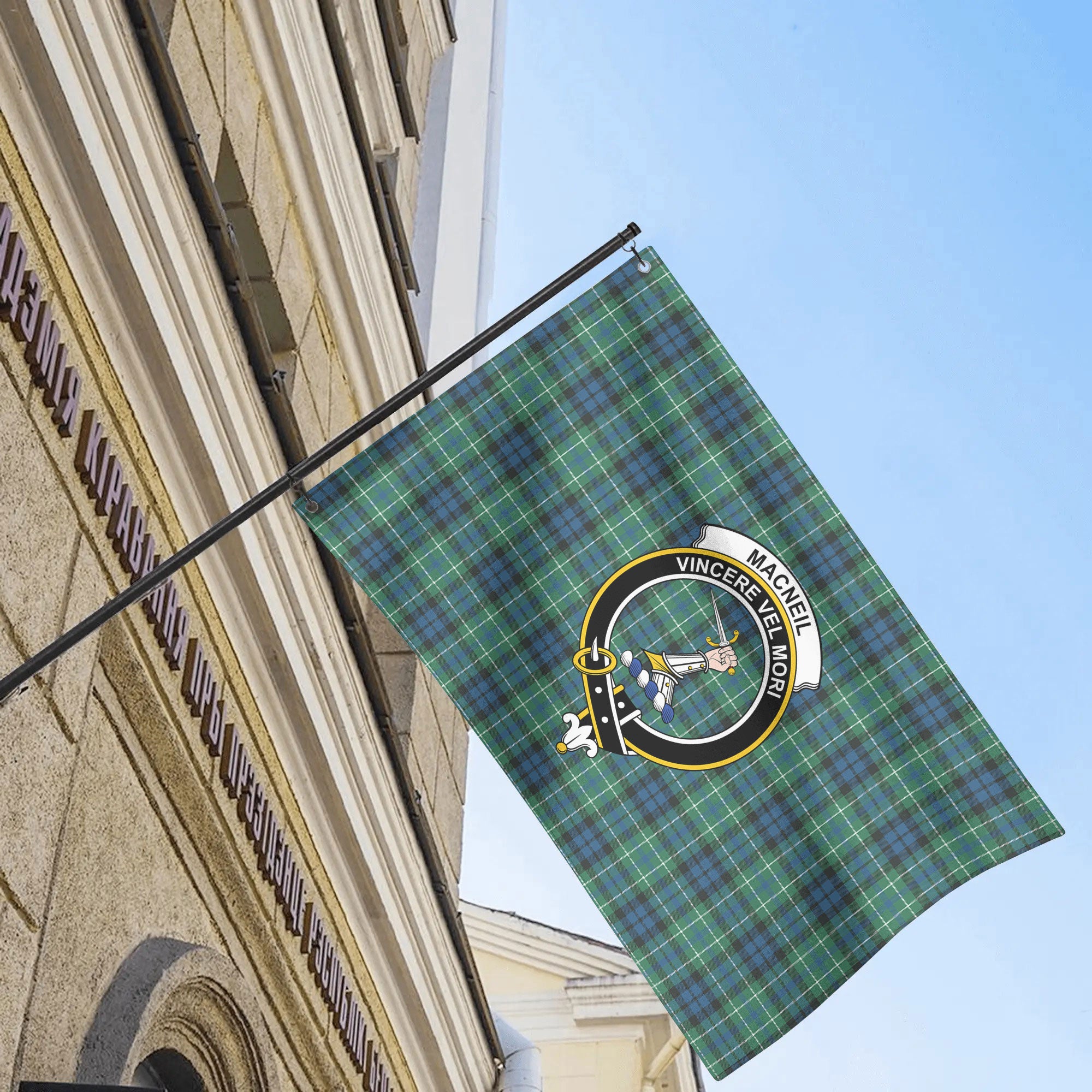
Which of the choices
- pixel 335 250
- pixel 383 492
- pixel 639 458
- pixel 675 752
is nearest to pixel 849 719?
pixel 675 752

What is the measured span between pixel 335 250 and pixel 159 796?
343 centimetres

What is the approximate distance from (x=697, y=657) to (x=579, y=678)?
0.40 m

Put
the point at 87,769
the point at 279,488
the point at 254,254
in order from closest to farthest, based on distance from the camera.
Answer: the point at 279,488
the point at 87,769
the point at 254,254

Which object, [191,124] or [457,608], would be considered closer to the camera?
[457,608]

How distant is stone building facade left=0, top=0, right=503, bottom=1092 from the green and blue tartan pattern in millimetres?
940

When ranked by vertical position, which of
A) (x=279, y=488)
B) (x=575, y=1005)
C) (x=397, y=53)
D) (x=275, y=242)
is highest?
(x=397, y=53)

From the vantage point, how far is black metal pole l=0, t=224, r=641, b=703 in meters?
4.30

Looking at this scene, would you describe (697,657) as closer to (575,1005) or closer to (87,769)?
(87,769)

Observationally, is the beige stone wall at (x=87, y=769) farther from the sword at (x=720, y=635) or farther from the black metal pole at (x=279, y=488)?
the sword at (x=720, y=635)

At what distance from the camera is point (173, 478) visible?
251 inches

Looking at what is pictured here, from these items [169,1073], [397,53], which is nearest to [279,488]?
[169,1073]

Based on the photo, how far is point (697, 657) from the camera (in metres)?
5.56

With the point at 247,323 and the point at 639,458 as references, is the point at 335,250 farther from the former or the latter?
the point at 639,458

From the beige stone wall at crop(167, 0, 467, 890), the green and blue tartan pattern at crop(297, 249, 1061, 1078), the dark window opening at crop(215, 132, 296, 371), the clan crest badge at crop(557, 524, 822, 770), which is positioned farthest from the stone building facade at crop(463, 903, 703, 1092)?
the clan crest badge at crop(557, 524, 822, 770)
